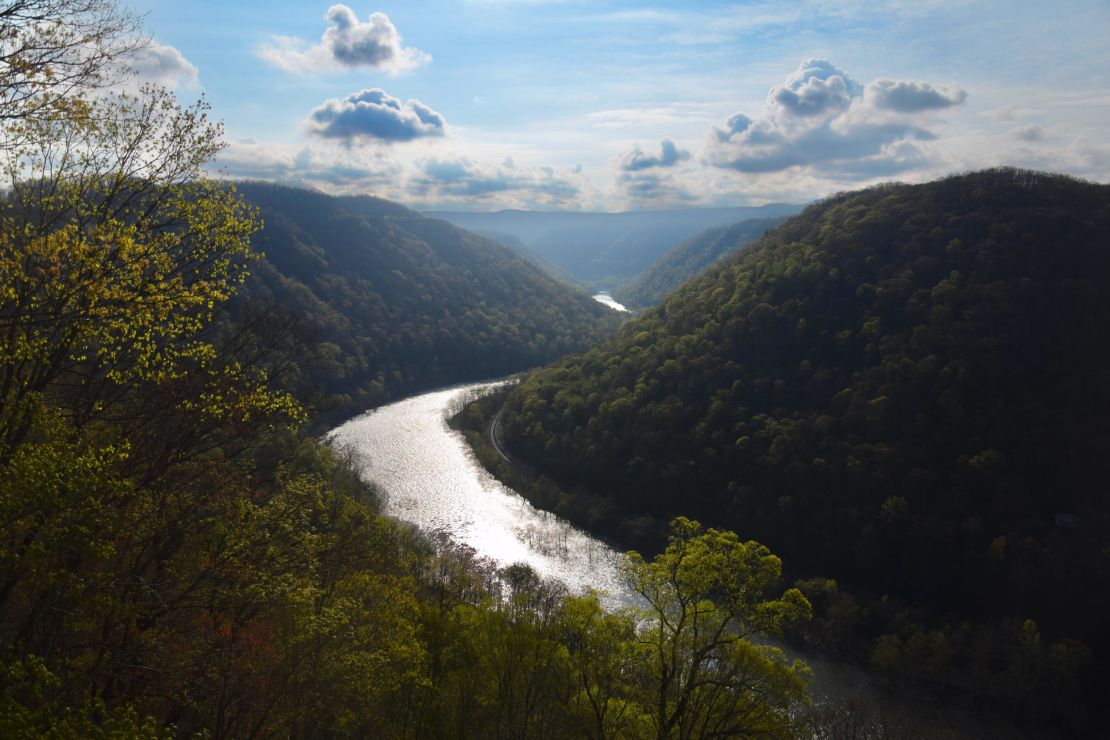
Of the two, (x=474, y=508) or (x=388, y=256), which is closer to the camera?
(x=474, y=508)

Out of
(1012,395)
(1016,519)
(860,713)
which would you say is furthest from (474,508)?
(1012,395)

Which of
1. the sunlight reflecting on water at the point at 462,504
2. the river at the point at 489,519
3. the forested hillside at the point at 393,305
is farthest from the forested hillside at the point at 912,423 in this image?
the forested hillside at the point at 393,305

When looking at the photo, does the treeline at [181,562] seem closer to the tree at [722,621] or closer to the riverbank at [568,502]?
the tree at [722,621]

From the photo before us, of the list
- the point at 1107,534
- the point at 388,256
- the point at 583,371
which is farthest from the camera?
the point at 388,256

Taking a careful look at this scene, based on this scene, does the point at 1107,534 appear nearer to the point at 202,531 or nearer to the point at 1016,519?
the point at 1016,519

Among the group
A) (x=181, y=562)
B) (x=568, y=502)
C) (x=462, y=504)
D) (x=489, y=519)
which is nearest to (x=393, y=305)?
(x=462, y=504)

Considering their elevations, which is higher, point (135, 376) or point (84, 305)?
point (84, 305)
